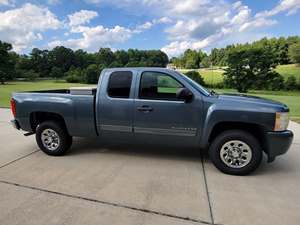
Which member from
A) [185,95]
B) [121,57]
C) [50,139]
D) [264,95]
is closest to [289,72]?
[264,95]

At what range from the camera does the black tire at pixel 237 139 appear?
418cm

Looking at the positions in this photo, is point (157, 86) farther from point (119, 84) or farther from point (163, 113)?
point (119, 84)

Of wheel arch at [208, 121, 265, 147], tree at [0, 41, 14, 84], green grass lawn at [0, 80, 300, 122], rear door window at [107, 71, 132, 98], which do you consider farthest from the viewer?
tree at [0, 41, 14, 84]

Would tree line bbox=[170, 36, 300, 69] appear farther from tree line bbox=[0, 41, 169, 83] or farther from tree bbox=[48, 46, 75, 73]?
tree bbox=[48, 46, 75, 73]

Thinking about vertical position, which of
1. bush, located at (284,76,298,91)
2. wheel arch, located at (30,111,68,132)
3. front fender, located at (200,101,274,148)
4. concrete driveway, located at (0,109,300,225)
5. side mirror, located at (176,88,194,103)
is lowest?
bush, located at (284,76,298,91)

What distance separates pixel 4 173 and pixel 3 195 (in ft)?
2.90

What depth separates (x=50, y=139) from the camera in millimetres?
5230

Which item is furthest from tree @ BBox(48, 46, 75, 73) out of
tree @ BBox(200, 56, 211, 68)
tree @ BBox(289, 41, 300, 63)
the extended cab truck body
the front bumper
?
the front bumper

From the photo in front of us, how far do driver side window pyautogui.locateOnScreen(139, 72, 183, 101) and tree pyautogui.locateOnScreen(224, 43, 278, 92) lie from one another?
1468 inches

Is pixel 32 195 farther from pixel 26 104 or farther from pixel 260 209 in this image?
pixel 260 209

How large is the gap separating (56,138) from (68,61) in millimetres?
83951

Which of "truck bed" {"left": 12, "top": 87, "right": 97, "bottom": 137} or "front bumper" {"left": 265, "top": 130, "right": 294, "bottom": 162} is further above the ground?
"truck bed" {"left": 12, "top": 87, "right": 97, "bottom": 137}

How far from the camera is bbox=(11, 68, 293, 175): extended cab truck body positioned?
13.7 ft

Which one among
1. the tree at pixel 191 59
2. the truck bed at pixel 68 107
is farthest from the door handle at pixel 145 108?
the tree at pixel 191 59
